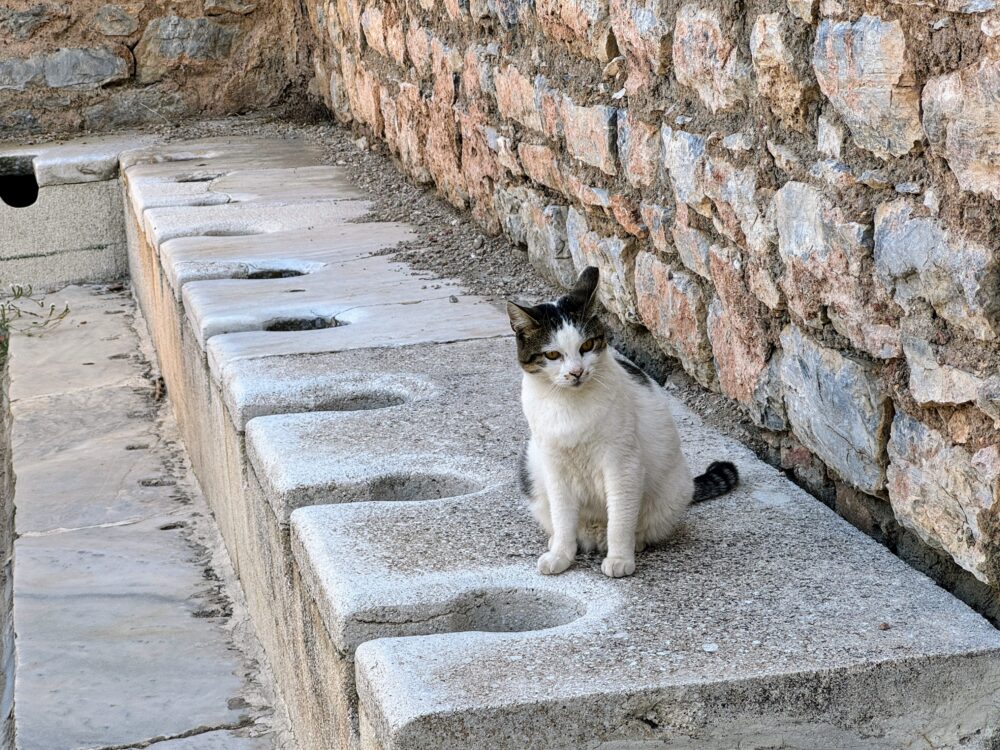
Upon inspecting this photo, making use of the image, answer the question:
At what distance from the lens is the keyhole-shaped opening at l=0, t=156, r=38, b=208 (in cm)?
703

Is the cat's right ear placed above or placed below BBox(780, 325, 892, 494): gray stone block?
above

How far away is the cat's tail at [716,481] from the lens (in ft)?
8.50

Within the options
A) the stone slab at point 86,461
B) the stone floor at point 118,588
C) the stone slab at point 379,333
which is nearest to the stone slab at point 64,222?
the stone floor at point 118,588

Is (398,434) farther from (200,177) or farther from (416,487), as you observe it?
(200,177)

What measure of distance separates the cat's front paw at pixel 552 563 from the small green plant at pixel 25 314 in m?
4.63

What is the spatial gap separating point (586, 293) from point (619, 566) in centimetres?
51

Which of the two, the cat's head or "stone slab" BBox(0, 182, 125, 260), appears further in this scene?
"stone slab" BBox(0, 182, 125, 260)

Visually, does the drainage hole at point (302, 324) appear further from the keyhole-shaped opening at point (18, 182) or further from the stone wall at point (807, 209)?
the keyhole-shaped opening at point (18, 182)

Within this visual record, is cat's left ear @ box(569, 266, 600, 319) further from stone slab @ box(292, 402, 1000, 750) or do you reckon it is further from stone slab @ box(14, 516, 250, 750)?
stone slab @ box(14, 516, 250, 750)

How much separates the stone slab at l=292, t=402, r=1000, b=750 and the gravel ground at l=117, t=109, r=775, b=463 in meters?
0.65

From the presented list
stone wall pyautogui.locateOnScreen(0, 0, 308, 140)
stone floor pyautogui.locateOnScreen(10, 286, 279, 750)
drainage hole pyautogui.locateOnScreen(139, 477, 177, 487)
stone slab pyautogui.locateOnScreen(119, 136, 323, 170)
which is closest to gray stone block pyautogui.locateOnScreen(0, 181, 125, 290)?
stone slab pyautogui.locateOnScreen(119, 136, 323, 170)

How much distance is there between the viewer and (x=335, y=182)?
240 inches

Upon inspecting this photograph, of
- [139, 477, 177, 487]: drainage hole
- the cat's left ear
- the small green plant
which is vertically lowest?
[139, 477, 177, 487]: drainage hole

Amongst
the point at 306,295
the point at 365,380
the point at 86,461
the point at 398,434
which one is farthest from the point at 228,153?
the point at 398,434
